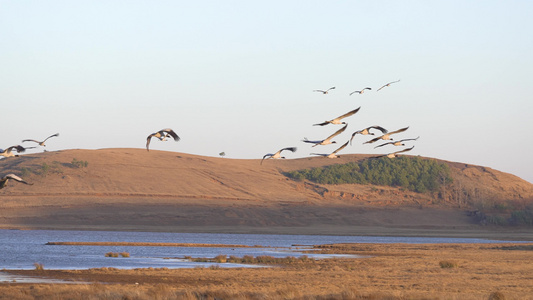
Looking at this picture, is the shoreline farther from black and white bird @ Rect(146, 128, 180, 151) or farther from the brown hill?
black and white bird @ Rect(146, 128, 180, 151)

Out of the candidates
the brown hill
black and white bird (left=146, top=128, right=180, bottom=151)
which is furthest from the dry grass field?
black and white bird (left=146, top=128, right=180, bottom=151)

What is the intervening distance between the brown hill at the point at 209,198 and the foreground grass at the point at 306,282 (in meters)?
84.4

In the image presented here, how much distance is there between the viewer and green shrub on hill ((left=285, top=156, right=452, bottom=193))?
185 metres

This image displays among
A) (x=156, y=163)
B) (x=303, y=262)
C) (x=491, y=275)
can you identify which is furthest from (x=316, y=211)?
(x=491, y=275)

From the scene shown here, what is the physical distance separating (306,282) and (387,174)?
150926 millimetres

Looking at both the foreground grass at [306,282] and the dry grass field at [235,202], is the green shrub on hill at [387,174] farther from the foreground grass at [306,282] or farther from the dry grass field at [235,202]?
the foreground grass at [306,282]

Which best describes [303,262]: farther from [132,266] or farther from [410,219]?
[410,219]

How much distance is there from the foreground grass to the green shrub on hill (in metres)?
129

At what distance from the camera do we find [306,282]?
→ 40.4 m

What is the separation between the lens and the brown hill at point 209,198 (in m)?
140

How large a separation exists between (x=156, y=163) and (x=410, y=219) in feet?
196

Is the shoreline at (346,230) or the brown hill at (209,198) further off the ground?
the brown hill at (209,198)

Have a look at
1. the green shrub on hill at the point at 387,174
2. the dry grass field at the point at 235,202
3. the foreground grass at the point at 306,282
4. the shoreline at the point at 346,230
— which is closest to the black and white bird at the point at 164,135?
the foreground grass at the point at 306,282

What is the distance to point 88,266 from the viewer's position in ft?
167
